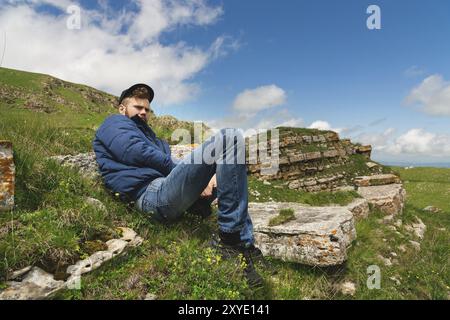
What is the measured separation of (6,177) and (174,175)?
220cm

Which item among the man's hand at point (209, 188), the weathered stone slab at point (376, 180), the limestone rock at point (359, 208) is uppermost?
the man's hand at point (209, 188)

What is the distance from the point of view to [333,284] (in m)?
5.05

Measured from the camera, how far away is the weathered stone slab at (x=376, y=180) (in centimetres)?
1727

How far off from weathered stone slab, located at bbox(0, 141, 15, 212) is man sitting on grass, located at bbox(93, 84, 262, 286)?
1275 millimetres

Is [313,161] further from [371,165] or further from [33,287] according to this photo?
[33,287]

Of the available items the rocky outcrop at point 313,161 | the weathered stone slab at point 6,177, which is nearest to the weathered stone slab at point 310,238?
the weathered stone slab at point 6,177

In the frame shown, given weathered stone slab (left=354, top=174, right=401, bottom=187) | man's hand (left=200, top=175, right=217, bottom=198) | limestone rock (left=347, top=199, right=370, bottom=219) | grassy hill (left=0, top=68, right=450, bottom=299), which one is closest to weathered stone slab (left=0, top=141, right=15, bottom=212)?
grassy hill (left=0, top=68, right=450, bottom=299)

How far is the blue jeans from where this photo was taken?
160 inches

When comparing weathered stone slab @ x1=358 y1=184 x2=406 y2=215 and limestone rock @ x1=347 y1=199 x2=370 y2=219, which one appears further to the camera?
weathered stone slab @ x1=358 y1=184 x2=406 y2=215

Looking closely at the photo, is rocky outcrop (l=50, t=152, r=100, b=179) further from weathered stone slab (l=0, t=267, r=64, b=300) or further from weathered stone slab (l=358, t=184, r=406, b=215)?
weathered stone slab (l=358, t=184, r=406, b=215)

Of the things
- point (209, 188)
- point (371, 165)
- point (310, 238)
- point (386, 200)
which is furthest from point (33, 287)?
point (371, 165)

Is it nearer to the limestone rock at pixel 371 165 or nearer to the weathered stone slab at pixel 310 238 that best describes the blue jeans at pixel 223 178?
the weathered stone slab at pixel 310 238
